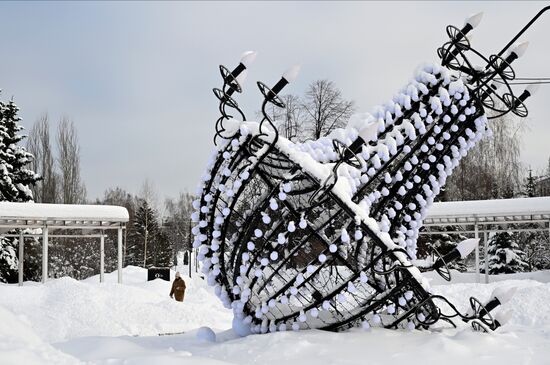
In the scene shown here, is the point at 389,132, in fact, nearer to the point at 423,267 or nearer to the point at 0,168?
the point at 423,267

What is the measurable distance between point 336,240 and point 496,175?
2715 cm

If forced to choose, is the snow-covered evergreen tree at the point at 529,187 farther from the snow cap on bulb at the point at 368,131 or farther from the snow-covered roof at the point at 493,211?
the snow cap on bulb at the point at 368,131

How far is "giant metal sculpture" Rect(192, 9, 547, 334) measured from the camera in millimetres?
5180

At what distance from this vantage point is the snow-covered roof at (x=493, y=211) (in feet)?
59.2

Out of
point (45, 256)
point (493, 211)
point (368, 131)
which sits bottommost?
point (45, 256)

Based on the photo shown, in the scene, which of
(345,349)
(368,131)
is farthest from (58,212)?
(368,131)

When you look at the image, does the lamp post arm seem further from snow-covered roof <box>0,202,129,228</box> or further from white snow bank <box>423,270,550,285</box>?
snow-covered roof <box>0,202,129,228</box>

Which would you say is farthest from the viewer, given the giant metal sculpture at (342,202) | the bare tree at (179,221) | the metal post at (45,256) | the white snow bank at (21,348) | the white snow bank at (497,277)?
the bare tree at (179,221)

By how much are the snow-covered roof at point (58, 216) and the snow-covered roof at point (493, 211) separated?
1052 cm

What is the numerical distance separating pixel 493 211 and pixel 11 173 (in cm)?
1952

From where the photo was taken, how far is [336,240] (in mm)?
5211

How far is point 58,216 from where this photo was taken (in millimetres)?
17750

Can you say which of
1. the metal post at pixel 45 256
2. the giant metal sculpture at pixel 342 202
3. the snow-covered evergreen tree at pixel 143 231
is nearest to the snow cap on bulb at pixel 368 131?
the giant metal sculpture at pixel 342 202

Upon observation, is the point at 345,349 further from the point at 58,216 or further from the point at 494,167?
the point at 494,167
